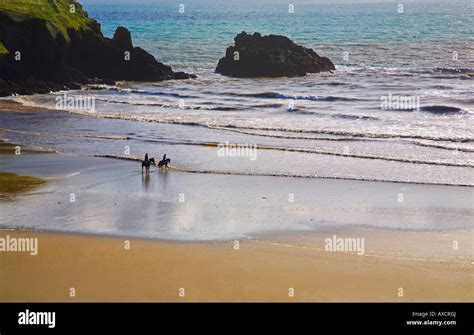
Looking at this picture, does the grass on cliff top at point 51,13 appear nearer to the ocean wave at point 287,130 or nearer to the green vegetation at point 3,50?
the green vegetation at point 3,50

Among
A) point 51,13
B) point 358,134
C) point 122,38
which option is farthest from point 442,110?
point 51,13

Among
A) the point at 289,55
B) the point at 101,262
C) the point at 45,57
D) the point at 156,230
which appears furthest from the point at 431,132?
the point at 289,55

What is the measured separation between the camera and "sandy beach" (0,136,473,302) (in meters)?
13.9

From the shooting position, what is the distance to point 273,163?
26.2 meters

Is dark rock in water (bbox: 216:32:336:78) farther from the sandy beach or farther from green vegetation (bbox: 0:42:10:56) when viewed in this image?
the sandy beach

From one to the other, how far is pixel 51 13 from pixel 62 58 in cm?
331

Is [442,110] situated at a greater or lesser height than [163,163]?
greater

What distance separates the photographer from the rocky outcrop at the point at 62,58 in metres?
46.3

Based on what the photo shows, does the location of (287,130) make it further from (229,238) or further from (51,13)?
(51,13)

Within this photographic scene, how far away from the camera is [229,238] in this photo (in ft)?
55.8

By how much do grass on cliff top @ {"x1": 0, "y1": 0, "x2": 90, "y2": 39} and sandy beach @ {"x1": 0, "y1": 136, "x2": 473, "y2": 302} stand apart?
25706mm

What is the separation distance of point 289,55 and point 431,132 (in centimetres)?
3038

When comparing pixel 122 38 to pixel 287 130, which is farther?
pixel 122 38

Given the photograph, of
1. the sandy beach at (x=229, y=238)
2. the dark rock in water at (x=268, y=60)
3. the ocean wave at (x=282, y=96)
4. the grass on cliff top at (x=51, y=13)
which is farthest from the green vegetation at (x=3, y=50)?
the sandy beach at (x=229, y=238)
